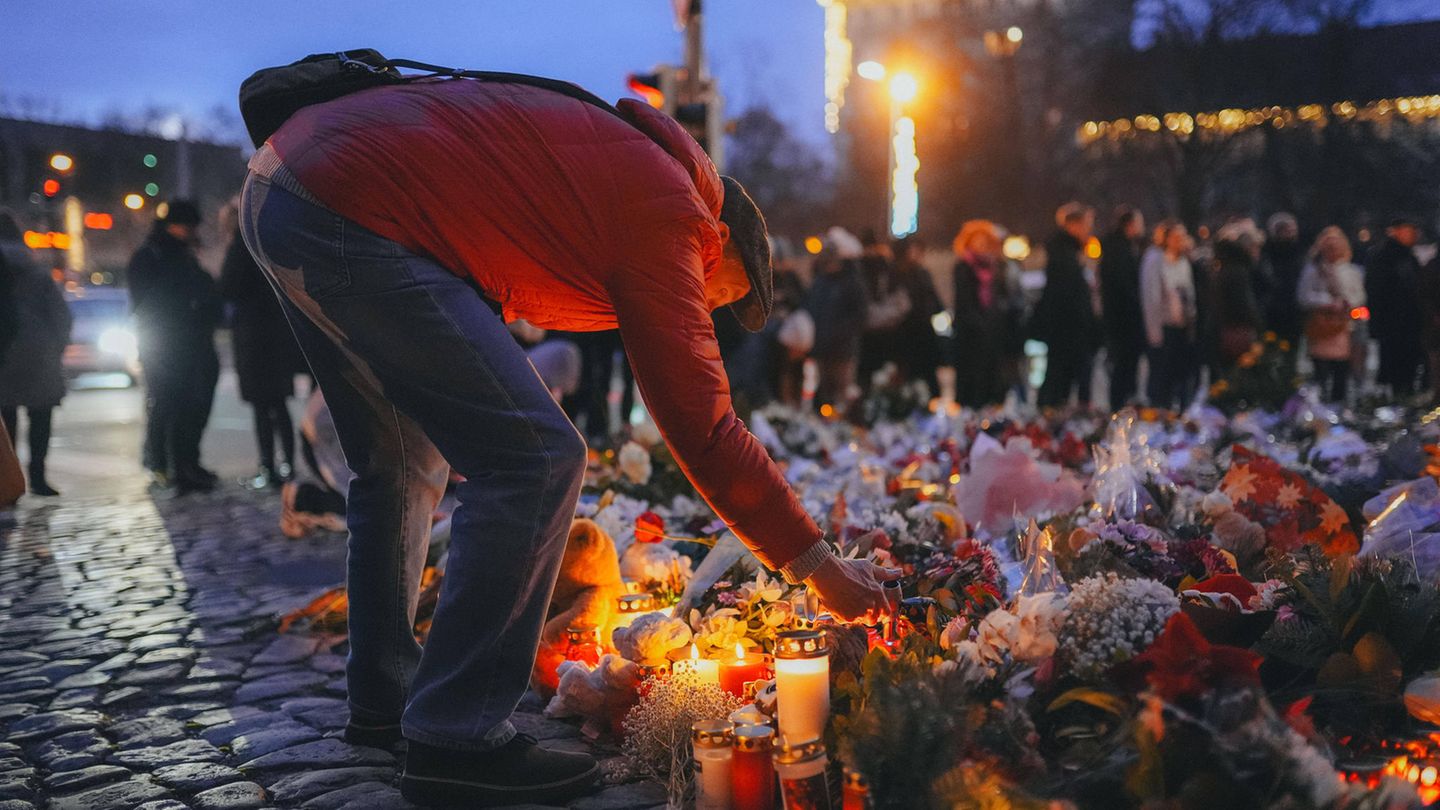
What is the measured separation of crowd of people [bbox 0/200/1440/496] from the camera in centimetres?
873

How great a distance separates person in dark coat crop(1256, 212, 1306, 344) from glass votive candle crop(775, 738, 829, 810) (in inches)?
433

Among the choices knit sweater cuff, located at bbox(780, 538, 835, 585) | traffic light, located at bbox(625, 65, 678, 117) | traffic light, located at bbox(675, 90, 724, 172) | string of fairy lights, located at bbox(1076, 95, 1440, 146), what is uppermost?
string of fairy lights, located at bbox(1076, 95, 1440, 146)

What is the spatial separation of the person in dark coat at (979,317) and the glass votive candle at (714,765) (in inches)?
332

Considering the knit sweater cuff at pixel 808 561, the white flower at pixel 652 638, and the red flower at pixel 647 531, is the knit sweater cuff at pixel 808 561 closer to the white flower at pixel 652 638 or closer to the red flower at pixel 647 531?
the white flower at pixel 652 638

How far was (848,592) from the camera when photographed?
8.80 feet

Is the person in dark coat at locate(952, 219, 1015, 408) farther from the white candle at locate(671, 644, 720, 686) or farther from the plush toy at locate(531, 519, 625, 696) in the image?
the white candle at locate(671, 644, 720, 686)

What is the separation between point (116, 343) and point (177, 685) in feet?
60.5

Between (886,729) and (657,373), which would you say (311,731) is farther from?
(886,729)

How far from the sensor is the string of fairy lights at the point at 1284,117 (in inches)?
1351

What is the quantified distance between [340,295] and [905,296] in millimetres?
8719

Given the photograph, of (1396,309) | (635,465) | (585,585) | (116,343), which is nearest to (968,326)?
(1396,309)

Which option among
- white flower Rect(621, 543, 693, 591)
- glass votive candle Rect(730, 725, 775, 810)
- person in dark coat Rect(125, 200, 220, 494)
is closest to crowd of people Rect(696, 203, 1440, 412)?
person in dark coat Rect(125, 200, 220, 494)

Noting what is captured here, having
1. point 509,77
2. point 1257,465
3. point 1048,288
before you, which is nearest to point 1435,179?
point 1048,288

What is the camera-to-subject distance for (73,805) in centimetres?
288
